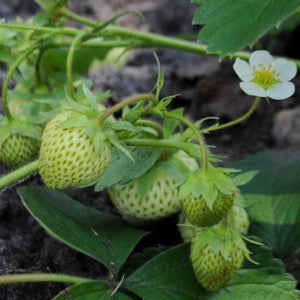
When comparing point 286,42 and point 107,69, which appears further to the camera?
point 286,42

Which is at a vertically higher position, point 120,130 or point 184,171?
point 120,130

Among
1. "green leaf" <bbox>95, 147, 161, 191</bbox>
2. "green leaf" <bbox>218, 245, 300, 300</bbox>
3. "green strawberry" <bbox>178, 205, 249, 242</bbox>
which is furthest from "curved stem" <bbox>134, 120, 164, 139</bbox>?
"green leaf" <bbox>218, 245, 300, 300</bbox>

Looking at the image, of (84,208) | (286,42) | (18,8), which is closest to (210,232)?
(84,208)

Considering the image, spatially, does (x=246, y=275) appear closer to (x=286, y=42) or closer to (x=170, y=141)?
(x=170, y=141)

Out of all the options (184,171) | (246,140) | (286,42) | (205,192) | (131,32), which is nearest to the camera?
(205,192)

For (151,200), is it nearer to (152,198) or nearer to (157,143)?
(152,198)

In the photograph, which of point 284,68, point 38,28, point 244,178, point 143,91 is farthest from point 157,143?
point 143,91

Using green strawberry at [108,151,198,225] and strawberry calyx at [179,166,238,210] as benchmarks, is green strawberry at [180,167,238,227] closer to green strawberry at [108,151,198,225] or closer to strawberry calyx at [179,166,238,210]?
strawberry calyx at [179,166,238,210]

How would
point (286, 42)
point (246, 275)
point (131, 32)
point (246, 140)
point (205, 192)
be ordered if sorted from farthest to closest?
1. point (286, 42)
2. point (246, 140)
3. point (131, 32)
4. point (246, 275)
5. point (205, 192)
